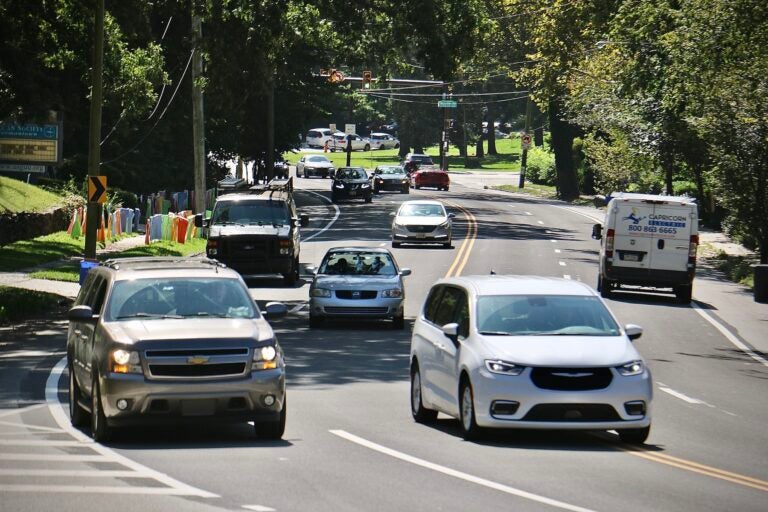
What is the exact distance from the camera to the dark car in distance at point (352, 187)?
75.6 metres

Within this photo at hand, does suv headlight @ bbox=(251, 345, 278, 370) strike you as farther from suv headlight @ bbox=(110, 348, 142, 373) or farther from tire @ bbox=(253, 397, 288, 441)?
suv headlight @ bbox=(110, 348, 142, 373)

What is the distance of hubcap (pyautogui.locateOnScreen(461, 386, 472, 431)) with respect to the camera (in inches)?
539

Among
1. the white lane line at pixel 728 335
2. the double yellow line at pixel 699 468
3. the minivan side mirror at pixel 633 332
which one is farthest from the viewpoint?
the white lane line at pixel 728 335

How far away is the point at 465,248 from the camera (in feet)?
160

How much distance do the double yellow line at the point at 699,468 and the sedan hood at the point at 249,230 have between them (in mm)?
22753

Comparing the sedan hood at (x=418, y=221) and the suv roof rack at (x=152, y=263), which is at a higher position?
the suv roof rack at (x=152, y=263)

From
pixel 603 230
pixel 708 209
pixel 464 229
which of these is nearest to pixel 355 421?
pixel 603 230

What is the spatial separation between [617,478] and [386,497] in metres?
2.14

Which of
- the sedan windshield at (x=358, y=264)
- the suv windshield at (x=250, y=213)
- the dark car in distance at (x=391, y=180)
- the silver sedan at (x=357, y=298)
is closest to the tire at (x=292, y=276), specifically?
the suv windshield at (x=250, y=213)

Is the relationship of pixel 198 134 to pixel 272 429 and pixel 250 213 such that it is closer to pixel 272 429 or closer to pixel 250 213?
pixel 250 213

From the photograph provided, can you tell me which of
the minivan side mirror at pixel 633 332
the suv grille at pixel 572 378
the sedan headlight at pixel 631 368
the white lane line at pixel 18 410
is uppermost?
the minivan side mirror at pixel 633 332

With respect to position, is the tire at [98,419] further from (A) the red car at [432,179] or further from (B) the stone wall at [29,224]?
(A) the red car at [432,179]

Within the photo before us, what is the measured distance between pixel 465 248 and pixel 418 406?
1319 inches

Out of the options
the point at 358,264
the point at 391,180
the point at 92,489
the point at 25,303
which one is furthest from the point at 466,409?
the point at 391,180
